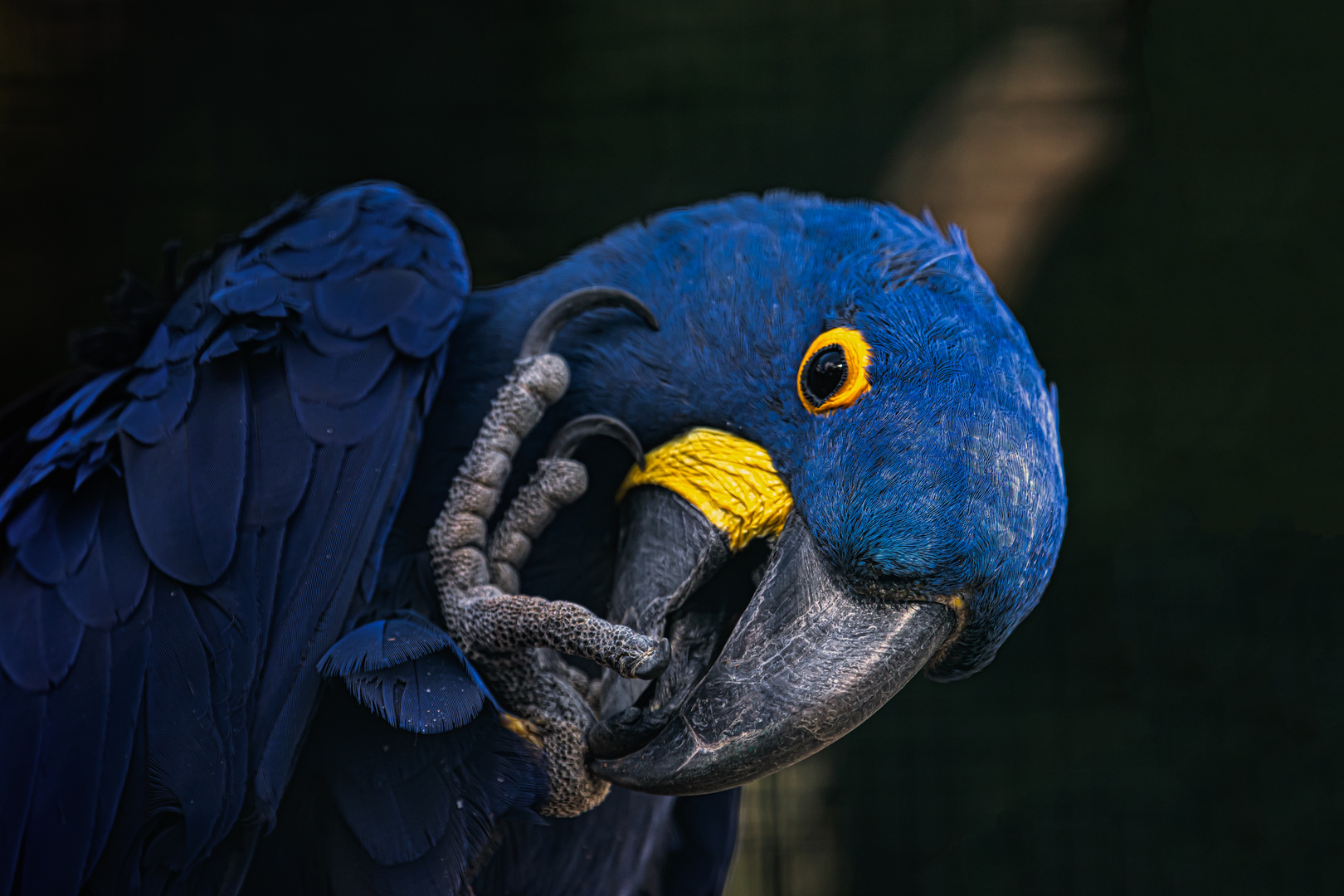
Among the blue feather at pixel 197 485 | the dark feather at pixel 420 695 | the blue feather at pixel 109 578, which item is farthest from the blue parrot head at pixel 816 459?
the blue feather at pixel 109 578

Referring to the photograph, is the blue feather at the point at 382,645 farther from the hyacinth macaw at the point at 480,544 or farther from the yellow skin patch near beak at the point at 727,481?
the yellow skin patch near beak at the point at 727,481

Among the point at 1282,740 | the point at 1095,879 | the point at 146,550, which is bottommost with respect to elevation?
the point at 1095,879

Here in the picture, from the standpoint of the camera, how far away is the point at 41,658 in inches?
36.0

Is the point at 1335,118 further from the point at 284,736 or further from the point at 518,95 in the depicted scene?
the point at 284,736

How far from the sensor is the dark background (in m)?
1.72

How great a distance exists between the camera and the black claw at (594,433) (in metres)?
1.04

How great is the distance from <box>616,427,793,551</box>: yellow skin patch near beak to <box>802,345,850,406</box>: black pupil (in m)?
0.08

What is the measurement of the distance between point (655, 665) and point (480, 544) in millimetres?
251

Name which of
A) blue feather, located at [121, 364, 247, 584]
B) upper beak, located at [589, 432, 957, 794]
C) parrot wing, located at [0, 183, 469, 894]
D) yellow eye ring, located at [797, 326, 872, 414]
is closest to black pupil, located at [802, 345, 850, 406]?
yellow eye ring, located at [797, 326, 872, 414]

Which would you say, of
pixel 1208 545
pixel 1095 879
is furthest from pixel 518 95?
pixel 1095 879

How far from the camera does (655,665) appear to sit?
2.89ft

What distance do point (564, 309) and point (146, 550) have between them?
47 cm

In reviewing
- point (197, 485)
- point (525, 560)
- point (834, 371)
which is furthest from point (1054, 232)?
point (197, 485)

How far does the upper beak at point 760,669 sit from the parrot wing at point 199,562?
29cm
